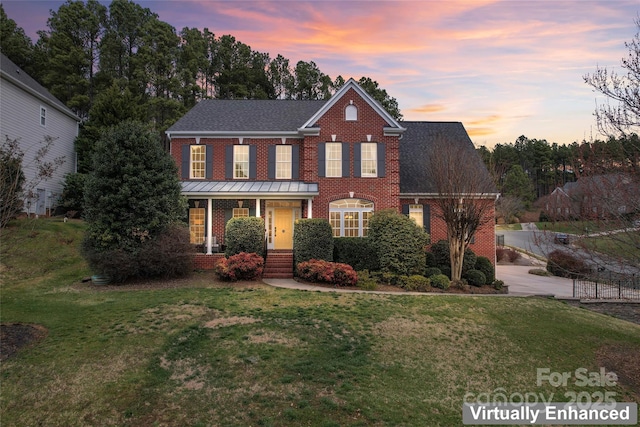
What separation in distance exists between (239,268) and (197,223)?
21.6ft

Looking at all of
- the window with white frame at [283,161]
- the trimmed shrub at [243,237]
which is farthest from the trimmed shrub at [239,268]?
the window with white frame at [283,161]

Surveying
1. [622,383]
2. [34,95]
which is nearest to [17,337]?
[622,383]

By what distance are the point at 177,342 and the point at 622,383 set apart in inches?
402

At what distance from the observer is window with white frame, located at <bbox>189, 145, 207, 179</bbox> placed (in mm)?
20109

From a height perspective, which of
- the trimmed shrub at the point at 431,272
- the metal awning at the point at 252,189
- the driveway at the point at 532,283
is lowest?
the driveway at the point at 532,283

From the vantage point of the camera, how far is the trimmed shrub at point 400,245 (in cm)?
1560

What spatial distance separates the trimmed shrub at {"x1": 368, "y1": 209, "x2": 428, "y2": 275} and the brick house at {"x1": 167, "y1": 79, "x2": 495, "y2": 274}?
112 inches

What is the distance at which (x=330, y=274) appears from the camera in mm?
14445

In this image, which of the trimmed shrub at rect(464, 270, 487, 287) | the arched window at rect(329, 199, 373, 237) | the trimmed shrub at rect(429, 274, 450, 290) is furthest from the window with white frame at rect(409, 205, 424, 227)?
the trimmed shrub at rect(429, 274, 450, 290)

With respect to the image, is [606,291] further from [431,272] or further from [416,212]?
[416,212]

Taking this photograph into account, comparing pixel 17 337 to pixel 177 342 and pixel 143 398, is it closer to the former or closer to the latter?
pixel 177 342

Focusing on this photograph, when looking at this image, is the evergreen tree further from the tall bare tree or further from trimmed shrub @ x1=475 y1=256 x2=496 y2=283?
trimmed shrub @ x1=475 y1=256 x2=496 y2=283

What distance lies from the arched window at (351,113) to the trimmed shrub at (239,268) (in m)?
9.16

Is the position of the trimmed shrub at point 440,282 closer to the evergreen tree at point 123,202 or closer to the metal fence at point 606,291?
the metal fence at point 606,291
